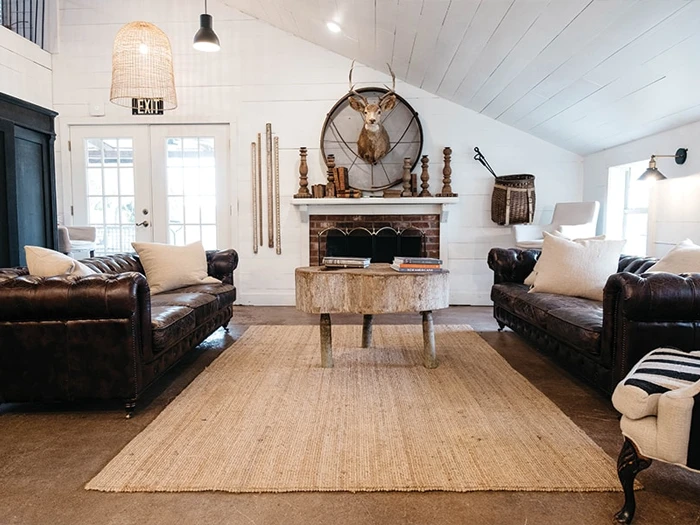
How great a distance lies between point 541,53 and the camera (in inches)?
132

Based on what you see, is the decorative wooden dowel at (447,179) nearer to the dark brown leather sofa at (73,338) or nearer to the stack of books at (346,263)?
the stack of books at (346,263)

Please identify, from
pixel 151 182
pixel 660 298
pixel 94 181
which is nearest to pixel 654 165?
pixel 660 298

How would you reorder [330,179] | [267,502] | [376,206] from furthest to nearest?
[376,206] < [330,179] < [267,502]

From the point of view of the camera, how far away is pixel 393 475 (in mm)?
1734

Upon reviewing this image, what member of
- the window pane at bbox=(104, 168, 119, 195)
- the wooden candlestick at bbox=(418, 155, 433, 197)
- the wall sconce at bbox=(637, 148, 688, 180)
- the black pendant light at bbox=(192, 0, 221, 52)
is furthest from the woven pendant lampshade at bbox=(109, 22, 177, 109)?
the wall sconce at bbox=(637, 148, 688, 180)

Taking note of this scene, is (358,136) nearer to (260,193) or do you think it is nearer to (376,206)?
(376,206)

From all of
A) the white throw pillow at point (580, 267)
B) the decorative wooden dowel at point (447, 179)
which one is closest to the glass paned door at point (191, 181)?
the decorative wooden dowel at point (447, 179)

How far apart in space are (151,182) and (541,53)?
426 centimetres

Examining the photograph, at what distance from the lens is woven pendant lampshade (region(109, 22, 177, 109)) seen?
124 inches

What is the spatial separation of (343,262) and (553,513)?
196cm

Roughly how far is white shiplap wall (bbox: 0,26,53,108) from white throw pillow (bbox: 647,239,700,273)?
205 inches

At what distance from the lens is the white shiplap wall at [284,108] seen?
17.6 ft

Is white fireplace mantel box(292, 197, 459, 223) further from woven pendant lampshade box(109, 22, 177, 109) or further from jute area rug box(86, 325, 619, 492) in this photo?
jute area rug box(86, 325, 619, 492)

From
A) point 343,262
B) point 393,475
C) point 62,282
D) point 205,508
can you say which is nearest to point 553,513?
point 393,475
